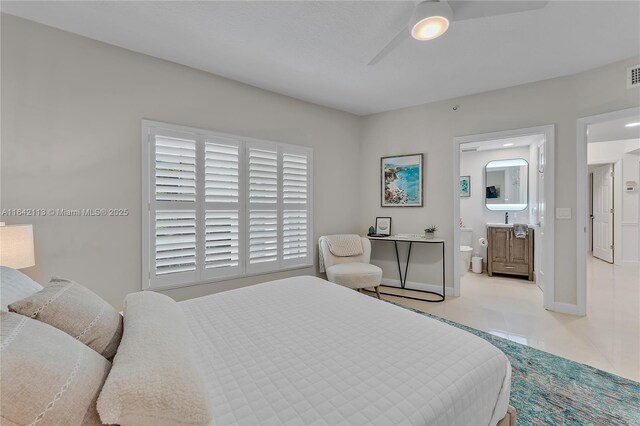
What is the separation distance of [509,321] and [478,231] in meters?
3.07

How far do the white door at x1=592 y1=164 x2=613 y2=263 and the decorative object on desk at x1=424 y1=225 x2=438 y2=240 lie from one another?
15.9ft

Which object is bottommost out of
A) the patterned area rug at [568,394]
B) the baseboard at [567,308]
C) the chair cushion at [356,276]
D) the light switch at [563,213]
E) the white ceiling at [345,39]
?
the patterned area rug at [568,394]

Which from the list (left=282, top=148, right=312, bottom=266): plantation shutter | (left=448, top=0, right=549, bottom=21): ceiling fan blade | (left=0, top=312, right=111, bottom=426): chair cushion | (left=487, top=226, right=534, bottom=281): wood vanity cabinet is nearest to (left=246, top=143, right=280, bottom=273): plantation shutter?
(left=282, top=148, right=312, bottom=266): plantation shutter

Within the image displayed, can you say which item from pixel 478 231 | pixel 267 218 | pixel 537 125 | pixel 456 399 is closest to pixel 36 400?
pixel 456 399

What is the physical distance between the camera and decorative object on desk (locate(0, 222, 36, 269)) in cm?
175

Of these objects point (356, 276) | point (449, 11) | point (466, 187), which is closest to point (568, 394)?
point (356, 276)

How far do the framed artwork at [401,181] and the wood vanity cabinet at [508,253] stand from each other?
1.96m

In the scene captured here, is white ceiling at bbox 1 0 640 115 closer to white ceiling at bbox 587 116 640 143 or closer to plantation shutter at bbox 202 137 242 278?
plantation shutter at bbox 202 137 242 278

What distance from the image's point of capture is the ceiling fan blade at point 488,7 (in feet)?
5.22

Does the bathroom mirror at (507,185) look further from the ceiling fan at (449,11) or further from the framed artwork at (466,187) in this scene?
the ceiling fan at (449,11)

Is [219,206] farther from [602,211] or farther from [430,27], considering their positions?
[602,211]

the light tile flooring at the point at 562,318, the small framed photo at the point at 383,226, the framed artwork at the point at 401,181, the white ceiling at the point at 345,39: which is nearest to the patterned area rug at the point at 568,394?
the light tile flooring at the point at 562,318

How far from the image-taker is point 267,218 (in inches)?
137

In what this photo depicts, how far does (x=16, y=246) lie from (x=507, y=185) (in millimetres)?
6750
